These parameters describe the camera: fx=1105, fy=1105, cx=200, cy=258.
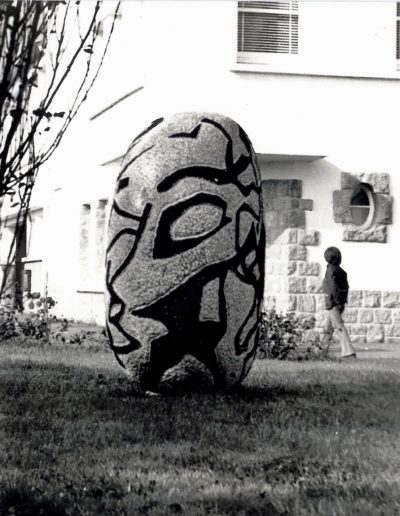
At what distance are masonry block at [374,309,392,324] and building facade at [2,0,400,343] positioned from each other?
15mm

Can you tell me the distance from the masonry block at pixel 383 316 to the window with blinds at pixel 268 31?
4284 millimetres

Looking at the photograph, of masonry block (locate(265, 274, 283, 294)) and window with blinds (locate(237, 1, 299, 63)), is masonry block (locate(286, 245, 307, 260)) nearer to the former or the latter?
masonry block (locate(265, 274, 283, 294))

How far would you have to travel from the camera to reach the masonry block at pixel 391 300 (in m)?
16.9

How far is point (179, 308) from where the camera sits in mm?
8250

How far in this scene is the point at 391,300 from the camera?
16.9 metres

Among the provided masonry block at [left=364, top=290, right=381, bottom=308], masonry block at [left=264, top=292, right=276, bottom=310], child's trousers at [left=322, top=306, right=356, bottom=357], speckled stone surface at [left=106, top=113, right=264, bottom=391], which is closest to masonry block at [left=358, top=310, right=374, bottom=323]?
masonry block at [left=364, top=290, right=381, bottom=308]

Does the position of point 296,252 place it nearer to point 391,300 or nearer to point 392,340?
point 391,300

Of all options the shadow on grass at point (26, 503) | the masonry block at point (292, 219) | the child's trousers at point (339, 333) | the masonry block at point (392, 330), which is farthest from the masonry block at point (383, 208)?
the shadow on grass at point (26, 503)

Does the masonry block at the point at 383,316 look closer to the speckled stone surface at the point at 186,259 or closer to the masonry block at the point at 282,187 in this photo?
the masonry block at the point at 282,187

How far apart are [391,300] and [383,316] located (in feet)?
0.94

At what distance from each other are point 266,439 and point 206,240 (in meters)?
1.78

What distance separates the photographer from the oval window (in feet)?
55.9

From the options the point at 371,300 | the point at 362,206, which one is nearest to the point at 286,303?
the point at 371,300

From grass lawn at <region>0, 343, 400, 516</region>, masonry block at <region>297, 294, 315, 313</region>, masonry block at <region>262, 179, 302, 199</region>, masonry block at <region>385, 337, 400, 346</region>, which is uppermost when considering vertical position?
masonry block at <region>262, 179, 302, 199</region>
